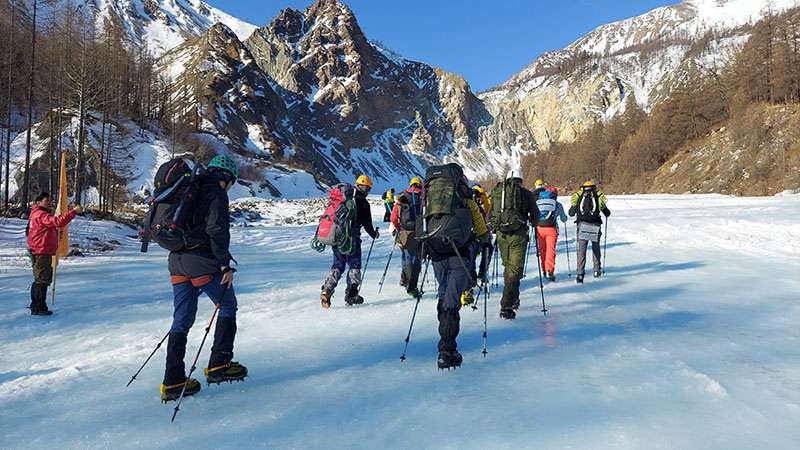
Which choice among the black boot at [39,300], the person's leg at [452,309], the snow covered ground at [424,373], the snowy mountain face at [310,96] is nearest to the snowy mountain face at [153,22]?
the snowy mountain face at [310,96]

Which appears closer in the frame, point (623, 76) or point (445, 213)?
point (445, 213)

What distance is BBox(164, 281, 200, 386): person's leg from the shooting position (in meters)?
4.01

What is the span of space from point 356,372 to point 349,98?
17279 cm

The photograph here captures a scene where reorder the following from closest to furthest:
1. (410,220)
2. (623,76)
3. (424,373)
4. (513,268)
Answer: (424,373) → (513,268) → (410,220) → (623,76)

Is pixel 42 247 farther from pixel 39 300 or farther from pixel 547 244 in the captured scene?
pixel 547 244

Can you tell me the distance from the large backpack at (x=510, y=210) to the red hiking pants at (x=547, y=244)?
2787 millimetres

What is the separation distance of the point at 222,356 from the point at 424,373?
1.91 m

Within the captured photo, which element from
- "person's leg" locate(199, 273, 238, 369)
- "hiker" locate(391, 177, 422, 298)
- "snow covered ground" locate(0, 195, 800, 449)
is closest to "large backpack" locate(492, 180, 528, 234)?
"snow covered ground" locate(0, 195, 800, 449)

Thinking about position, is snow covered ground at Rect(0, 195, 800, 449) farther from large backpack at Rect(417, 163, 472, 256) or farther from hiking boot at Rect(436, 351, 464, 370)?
large backpack at Rect(417, 163, 472, 256)

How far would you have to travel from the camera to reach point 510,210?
23.8 ft

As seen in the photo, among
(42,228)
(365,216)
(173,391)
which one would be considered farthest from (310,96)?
(173,391)

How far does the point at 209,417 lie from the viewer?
145 inches

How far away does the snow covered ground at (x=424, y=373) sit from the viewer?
3342 millimetres

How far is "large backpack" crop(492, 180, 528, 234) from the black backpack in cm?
469
